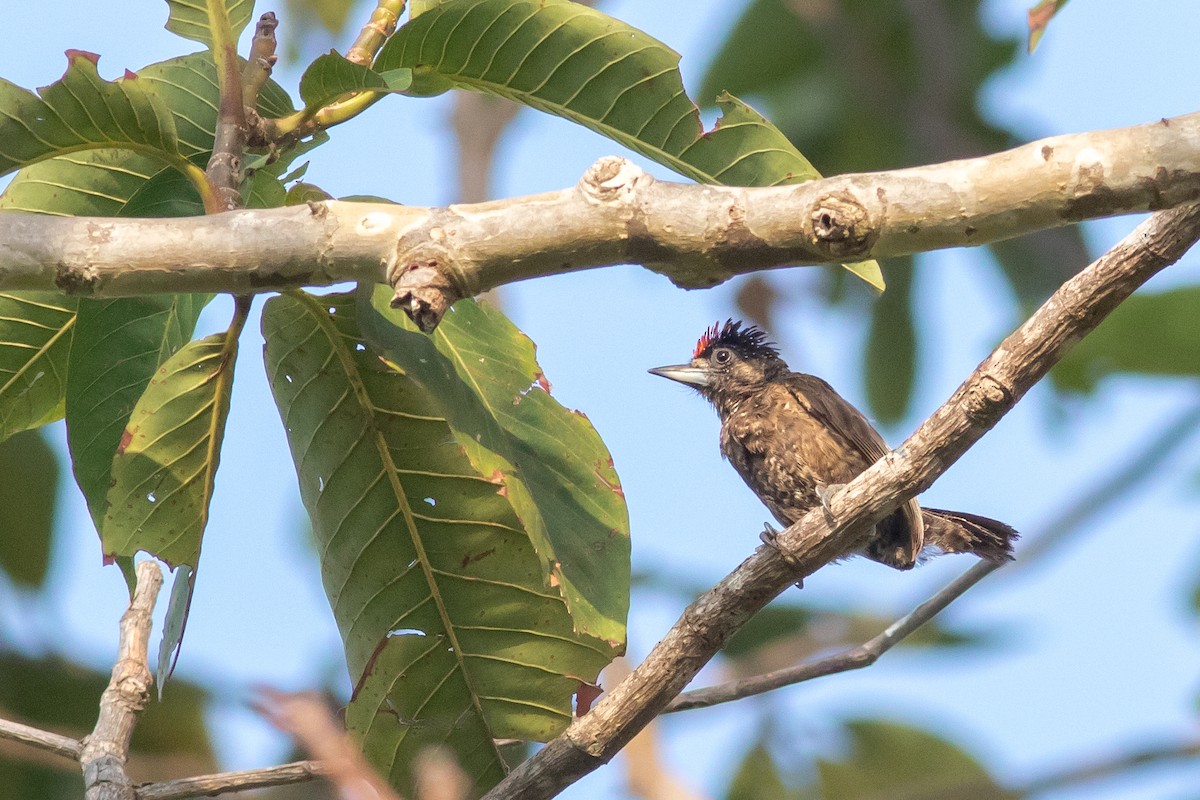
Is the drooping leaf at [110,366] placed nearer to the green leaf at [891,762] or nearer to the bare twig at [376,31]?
the bare twig at [376,31]

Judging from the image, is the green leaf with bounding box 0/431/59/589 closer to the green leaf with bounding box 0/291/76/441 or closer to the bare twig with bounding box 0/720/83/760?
the green leaf with bounding box 0/291/76/441

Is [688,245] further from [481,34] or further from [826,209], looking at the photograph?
[481,34]

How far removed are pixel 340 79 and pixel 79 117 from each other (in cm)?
46

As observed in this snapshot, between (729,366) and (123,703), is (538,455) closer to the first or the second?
(123,703)

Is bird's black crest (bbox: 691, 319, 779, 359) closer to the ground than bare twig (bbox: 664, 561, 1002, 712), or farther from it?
farther from it

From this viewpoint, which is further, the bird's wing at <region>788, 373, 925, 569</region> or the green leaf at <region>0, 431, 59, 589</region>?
the green leaf at <region>0, 431, 59, 589</region>

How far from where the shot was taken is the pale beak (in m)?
5.21

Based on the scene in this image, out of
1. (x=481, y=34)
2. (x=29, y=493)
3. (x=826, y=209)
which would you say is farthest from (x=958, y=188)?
(x=29, y=493)

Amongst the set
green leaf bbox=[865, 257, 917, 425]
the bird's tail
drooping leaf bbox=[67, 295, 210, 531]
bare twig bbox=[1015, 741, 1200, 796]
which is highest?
green leaf bbox=[865, 257, 917, 425]

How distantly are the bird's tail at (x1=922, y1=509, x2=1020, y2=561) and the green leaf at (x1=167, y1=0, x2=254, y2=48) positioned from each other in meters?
2.75

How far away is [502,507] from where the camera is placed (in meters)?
2.82

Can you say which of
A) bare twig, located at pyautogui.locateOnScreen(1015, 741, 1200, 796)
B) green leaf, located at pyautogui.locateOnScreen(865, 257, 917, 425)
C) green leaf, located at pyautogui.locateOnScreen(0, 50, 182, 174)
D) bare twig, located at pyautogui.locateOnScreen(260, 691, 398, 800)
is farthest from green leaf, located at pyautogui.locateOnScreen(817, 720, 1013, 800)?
bare twig, located at pyautogui.locateOnScreen(260, 691, 398, 800)

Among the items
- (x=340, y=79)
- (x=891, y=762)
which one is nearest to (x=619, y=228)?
(x=340, y=79)

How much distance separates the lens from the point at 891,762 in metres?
6.55
